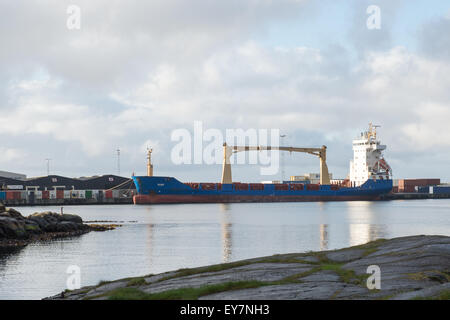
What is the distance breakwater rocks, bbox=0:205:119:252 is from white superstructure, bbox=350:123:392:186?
75687 mm

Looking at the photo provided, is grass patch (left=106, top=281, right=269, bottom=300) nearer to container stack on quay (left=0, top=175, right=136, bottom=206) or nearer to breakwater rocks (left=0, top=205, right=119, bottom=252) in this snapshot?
breakwater rocks (left=0, top=205, right=119, bottom=252)

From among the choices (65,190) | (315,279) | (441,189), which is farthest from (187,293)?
(441,189)

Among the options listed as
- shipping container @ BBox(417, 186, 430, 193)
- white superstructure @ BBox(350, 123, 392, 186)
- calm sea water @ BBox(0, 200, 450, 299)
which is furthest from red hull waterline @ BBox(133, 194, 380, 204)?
shipping container @ BBox(417, 186, 430, 193)

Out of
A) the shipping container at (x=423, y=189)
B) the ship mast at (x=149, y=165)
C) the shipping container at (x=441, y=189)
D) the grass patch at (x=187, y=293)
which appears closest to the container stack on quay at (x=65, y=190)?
the ship mast at (x=149, y=165)

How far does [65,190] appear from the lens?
415ft

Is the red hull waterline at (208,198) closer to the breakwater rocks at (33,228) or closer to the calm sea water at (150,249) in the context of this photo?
the calm sea water at (150,249)

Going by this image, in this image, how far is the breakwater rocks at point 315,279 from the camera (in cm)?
995

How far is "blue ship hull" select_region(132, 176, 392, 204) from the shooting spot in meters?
101

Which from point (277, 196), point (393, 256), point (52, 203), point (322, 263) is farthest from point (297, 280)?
point (52, 203)

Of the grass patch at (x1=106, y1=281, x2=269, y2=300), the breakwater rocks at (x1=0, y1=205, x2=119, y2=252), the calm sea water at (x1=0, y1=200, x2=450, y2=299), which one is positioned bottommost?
the calm sea water at (x1=0, y1=200, x2=450, y2=299)

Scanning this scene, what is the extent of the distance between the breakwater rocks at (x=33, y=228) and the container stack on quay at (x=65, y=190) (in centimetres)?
6688

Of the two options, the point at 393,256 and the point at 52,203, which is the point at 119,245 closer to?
the point at 393,256

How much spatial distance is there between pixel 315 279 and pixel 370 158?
356 ft
